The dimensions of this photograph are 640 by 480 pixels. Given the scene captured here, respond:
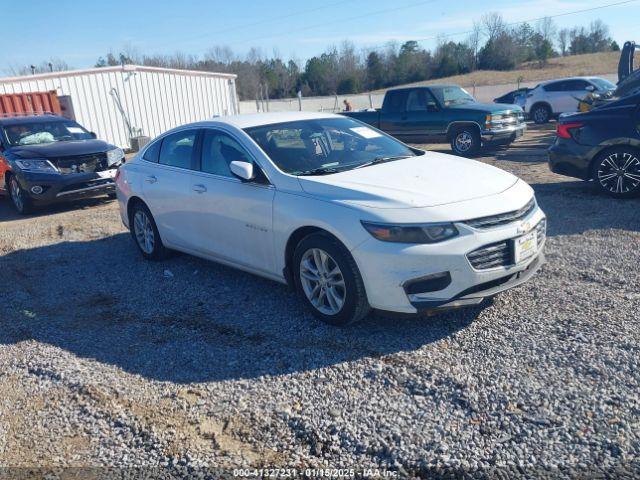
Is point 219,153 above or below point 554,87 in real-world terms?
above

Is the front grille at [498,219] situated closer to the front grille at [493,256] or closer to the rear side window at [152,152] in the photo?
the front grille at [493,256]

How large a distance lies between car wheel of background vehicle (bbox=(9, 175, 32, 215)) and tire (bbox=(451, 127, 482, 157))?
369 inches

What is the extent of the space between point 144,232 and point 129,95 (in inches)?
658

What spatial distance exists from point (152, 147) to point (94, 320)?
7.74 feet

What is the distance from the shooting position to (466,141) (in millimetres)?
14195

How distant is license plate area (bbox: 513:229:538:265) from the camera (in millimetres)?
4301

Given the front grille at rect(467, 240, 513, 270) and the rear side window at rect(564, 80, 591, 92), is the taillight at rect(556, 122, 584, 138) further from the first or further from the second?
the rear side window at rect(564, 80, 591, 92)

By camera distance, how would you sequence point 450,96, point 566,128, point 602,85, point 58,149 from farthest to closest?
point 602,85 < point 450,96 < point 58,149 < point 566,128

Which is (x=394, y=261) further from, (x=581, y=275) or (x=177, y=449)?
(x=581, y=275)

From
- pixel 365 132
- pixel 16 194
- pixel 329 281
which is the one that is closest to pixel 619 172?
pixel 365 132

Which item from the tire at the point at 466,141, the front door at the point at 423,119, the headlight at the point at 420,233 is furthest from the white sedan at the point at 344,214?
the front door at the point at 423,119

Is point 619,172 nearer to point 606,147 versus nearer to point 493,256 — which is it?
point 606,147

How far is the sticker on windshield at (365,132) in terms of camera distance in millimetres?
5840

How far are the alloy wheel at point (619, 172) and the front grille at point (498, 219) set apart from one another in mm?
4523
